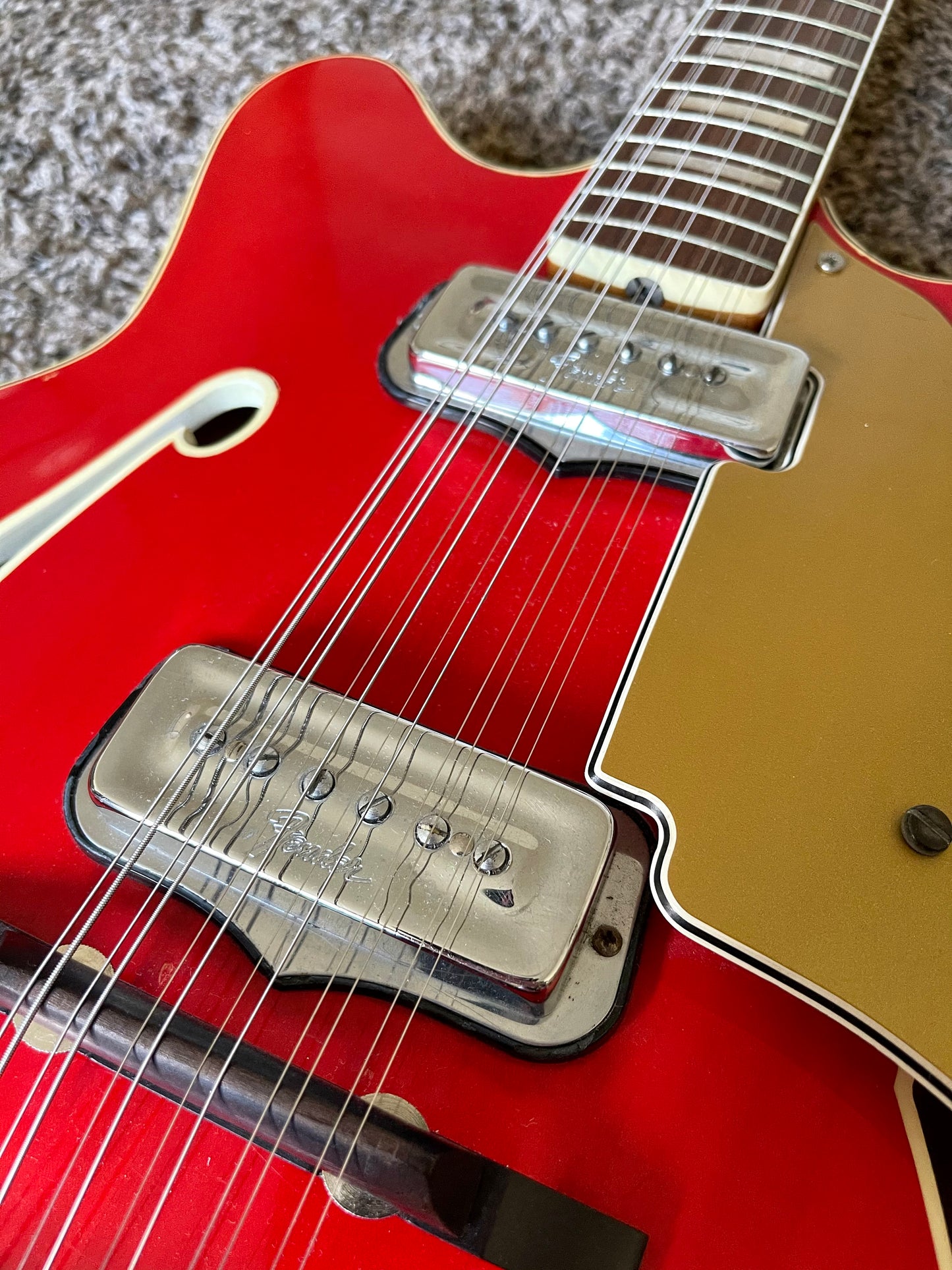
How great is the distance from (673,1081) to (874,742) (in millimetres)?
154

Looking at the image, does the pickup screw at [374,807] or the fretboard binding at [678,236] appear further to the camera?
Answer: the fretboard binding at [678,236]

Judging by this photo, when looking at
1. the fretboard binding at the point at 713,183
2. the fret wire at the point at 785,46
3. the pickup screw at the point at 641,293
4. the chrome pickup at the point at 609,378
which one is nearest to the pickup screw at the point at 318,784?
the chrome pickup at the point at 609,378

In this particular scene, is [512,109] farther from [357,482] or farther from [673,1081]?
[673,1081]

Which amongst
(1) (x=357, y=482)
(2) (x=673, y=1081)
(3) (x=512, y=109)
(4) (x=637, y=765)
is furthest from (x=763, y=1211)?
(3) (x=512, y=109)

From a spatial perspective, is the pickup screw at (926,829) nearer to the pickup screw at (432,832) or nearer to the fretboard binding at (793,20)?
the pickup screw at (432,832)

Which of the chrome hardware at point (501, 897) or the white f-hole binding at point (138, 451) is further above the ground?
the white f-hole binding at point (138, 451)

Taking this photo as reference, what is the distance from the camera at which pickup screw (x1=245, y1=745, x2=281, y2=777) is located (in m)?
0.36

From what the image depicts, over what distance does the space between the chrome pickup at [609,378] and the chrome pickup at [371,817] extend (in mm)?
199

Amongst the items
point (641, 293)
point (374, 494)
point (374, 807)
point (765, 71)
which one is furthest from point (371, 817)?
point (765, 71)

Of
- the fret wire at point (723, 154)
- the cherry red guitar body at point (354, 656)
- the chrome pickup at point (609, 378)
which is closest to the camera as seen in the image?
the cherry red guitar body at point (354, 656)

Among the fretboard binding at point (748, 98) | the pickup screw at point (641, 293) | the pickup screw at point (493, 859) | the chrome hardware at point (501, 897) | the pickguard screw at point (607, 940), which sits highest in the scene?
the fretboard binding at point (748, 98)

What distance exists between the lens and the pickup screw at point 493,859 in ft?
1.11

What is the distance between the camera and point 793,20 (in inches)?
25.5

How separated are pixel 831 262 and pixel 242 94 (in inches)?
20.5
